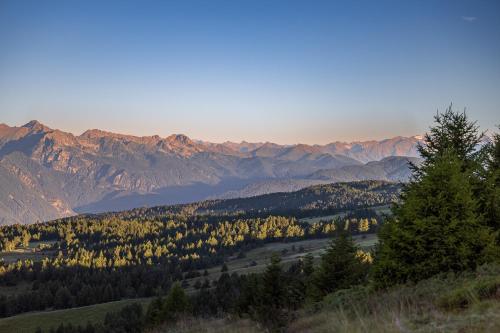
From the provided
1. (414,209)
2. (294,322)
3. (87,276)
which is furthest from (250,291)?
(87,276)

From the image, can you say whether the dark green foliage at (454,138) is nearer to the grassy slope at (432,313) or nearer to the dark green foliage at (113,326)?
the grassy slope at (432,313)

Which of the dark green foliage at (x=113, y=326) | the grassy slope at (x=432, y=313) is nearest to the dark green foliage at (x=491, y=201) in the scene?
the grassy slope at (x=432, y=313)

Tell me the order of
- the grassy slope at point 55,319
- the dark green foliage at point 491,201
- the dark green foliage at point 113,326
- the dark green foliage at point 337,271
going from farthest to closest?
the grassy slope at point 55,319 → the dark green foliage at point 113,326 → the dark green foliage at point 337,271 → the dark green foliage at point 491,201

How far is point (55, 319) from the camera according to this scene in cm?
11469

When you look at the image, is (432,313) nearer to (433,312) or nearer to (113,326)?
(433,312)

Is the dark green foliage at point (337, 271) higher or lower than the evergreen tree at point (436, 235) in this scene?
lower

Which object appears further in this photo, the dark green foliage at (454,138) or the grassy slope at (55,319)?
the grassy slope at (55,319)

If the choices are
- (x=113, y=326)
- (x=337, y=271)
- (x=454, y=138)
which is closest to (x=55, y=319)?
(x=113, y=326)

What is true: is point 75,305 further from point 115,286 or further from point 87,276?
point 87,276

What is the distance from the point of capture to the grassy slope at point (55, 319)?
106 meters

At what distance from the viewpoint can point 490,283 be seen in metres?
12.2

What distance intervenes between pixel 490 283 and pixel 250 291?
80.9 ft

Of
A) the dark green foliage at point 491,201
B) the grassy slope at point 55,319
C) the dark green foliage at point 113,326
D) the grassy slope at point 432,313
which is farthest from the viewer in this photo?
the grassy slope at point 55,319

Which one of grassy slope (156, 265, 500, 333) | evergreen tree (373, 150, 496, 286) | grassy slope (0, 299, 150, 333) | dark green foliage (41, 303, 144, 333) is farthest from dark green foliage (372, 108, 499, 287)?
grassy slope (0, 299, 150, 333)
